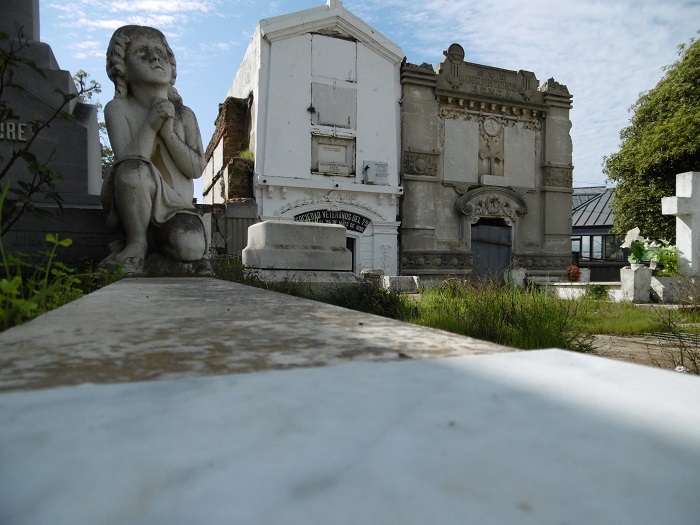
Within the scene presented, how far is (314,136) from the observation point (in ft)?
45.7

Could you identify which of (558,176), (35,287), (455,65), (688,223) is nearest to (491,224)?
(558,176)

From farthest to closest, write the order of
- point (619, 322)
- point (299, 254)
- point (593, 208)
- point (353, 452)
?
point (593, 208)
point (619, 322)
point (299, 254)
point (353, 452)

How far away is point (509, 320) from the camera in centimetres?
453

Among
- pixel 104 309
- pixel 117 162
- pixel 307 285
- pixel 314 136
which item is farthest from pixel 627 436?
pixel 314 136

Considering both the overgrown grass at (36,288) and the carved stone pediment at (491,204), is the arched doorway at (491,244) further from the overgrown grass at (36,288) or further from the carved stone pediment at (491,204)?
the overgrown grass at (36,288)

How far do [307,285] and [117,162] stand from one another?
7.21 feet

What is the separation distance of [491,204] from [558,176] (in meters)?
2.75

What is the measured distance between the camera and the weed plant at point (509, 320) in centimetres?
383

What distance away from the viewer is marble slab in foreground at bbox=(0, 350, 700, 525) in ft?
1.34

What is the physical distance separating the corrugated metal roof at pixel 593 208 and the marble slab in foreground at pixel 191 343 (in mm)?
31529

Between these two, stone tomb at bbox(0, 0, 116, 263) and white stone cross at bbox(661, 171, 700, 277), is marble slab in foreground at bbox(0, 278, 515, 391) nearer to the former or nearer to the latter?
stone tomb at bbox(0, 0, 116, 263)

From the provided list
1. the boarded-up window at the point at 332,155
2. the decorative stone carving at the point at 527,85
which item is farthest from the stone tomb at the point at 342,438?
the decorative stone carving at the point at 527,85

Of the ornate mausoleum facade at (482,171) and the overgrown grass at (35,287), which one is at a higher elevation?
the ornate mausoleum facade at (482,171)

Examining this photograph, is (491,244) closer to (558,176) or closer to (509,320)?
(558,176)
